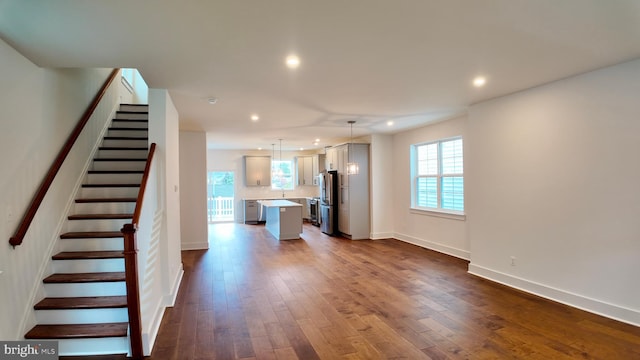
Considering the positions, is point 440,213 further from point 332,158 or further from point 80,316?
point 80,316

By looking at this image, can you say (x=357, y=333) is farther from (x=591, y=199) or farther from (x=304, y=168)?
(x=304, y=168)

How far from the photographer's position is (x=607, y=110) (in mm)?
3258

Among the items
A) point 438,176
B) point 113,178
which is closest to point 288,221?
point 438,176

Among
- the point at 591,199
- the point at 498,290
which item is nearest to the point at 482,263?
the point at 498,290

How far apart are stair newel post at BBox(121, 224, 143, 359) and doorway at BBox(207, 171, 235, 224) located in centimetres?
854

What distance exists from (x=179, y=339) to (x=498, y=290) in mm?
3805

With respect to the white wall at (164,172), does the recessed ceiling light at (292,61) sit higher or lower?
higher

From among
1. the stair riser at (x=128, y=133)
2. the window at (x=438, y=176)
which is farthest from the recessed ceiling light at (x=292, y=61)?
the window at (x=438, y=176)

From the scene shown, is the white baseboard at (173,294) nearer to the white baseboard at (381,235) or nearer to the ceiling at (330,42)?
the ceiling at (330,42)

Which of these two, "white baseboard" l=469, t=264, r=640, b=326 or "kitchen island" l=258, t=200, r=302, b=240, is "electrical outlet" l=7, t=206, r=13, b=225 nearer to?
"kitchen island" l=258, t=200, r=302, b=240

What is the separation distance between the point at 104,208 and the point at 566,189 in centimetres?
544

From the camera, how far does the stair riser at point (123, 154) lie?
4473 mm

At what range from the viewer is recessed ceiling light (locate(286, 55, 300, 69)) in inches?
113

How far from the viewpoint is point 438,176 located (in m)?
6.35
